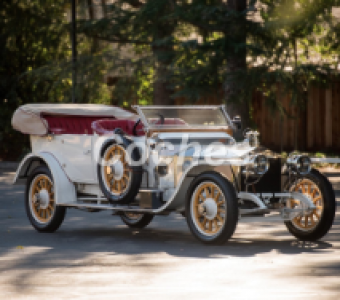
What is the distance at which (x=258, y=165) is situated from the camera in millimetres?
9227

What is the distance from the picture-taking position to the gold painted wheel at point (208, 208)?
901 centimetres

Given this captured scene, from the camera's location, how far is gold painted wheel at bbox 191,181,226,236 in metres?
9.01

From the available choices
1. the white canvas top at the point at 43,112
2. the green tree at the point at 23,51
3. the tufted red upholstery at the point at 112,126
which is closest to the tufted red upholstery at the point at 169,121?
the tufted red upholstery at the point at 112,126

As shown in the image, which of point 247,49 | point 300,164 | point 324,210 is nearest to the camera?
point 324,210

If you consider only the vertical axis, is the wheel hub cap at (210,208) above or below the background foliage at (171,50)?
below

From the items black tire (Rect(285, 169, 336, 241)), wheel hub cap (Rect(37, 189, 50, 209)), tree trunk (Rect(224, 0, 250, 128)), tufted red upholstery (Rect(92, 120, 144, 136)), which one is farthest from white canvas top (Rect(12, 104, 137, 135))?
tree trunk (Rect(224, 0, 250, 128))

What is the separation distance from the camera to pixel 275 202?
9469 millimetres

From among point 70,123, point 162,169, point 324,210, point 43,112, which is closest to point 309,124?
point 70,123

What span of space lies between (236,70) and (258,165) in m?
11.6

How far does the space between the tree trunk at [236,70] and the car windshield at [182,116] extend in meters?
8.92

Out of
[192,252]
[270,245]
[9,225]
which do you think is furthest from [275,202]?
[9,225]

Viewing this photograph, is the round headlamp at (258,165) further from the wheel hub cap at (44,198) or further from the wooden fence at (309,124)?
the wooden fence at (309,124)

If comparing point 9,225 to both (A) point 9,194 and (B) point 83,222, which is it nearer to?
(B) point 83,222

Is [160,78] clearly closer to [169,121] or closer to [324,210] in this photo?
[169,121]
